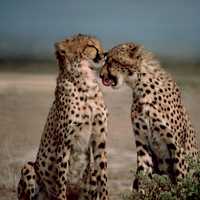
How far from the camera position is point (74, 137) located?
20.2 ft

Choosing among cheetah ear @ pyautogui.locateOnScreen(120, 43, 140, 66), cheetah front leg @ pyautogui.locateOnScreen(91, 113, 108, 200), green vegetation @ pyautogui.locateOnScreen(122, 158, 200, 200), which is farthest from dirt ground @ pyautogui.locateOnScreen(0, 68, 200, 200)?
cheetah ear @ pyautogui.locateOnScreen(120, 43, 140, 66)

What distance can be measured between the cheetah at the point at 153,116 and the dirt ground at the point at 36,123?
957 mm

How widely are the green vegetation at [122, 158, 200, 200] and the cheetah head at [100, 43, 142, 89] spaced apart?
648 millimetres

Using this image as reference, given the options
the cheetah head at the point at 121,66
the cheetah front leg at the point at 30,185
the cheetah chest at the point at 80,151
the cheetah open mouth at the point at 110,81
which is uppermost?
the cheetah head at the point at 121,66

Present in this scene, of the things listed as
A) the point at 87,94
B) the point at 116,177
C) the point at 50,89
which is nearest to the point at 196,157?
the point at 87,94

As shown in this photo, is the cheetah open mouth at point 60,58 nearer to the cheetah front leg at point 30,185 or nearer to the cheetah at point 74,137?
the cheetah at point 74,137

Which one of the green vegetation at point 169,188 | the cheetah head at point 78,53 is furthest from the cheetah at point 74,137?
the green vegetation at point 169,188

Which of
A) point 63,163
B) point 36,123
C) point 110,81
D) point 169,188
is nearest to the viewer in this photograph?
point 169,188

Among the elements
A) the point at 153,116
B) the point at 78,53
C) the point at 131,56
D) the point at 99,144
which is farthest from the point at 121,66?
the point at 99,144

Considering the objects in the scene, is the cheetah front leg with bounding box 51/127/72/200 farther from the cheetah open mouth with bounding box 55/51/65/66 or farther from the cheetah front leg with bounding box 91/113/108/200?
the cheetah open mouth with bounding box 55/51/65/66

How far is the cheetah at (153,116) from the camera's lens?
20.2ft

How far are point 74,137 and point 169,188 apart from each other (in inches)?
25.1

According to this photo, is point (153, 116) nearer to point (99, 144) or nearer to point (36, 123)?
point (99, 144)

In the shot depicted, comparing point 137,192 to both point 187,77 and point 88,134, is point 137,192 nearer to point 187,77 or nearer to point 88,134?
point 88,134
